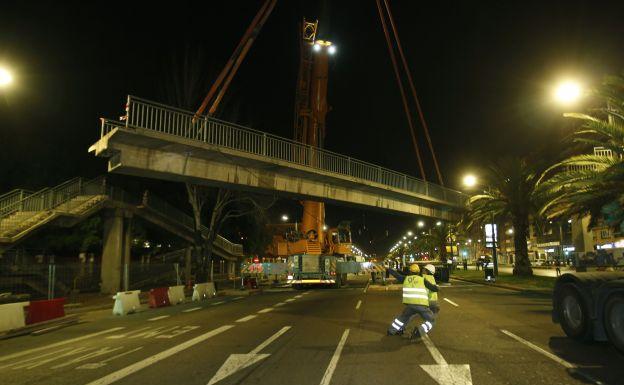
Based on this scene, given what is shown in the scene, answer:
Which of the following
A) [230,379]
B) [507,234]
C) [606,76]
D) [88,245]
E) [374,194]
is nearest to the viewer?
[230,379]

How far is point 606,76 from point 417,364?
14.3 metres

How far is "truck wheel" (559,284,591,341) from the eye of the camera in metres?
9.47

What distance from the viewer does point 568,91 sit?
1630cm

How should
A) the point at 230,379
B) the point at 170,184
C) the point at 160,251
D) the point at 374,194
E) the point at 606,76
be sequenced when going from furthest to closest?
1. the point at 160,251
2. the point at 170,184
3. the point at 374,194
4. the point at 606,76
5. the point at 230,379

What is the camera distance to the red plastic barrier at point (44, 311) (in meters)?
15.1

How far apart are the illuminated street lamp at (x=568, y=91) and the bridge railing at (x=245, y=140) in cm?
1082

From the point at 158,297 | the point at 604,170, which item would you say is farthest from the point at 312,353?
the point at 604,170

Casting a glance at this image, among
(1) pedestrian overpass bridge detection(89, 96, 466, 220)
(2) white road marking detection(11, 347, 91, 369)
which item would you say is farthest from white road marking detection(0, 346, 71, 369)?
(1) pedestrian overpass bridge detection(89, 96, 466, 220)

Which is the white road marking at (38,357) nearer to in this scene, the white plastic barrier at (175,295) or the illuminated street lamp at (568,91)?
the white plastic barrier at (175,295)

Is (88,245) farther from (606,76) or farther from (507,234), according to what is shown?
(507,234)

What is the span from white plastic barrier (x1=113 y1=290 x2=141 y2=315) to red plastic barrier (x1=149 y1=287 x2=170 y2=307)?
3.52 feet

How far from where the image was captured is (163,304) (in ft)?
68.4

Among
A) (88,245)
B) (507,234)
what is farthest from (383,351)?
(507,234)

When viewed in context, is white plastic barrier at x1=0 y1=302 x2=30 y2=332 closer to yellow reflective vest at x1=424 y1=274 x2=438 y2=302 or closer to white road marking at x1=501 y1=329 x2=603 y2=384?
yellow reflective vest at x1=424 y1=274 x2=438 y2=302
